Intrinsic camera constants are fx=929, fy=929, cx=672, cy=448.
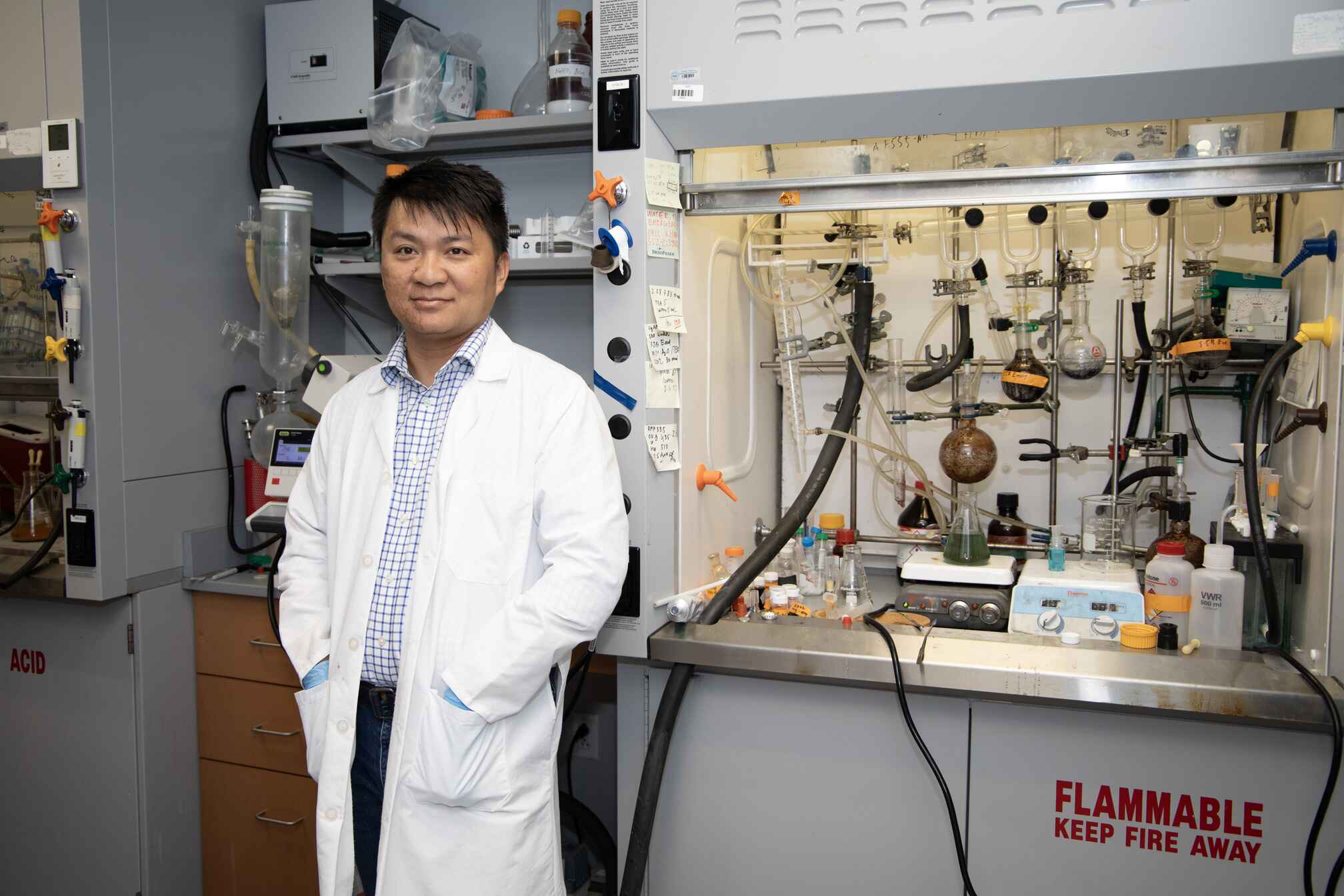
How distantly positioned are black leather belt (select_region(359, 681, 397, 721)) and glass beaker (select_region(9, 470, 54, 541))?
52.6 inches

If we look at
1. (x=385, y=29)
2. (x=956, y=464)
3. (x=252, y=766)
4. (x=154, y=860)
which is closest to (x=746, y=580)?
(x=956, y=464)

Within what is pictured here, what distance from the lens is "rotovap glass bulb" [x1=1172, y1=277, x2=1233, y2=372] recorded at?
184 centimetres

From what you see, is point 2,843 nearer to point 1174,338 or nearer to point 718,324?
point 718,324

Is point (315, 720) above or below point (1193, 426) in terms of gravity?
below

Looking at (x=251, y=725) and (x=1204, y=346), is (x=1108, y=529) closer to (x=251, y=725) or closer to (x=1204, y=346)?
(x=1204, y=346)

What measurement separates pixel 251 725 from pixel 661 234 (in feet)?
5.24

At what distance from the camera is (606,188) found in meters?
1.73

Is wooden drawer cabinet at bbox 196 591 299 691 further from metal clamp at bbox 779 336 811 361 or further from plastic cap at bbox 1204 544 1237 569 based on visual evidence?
plastic cap at bbox 1204 544 1237 569

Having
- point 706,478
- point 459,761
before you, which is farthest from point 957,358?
point 459,761

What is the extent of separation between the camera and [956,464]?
2064 millimetres

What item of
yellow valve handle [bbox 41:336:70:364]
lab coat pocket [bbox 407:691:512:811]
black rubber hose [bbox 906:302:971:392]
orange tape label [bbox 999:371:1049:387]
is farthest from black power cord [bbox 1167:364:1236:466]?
yellow valve handle [bbox 41:336:70:364]

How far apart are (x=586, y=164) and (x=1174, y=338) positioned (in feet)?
5.33

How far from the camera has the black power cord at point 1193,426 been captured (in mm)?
2090

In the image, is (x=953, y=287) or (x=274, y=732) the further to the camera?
(x=274, y=732)
